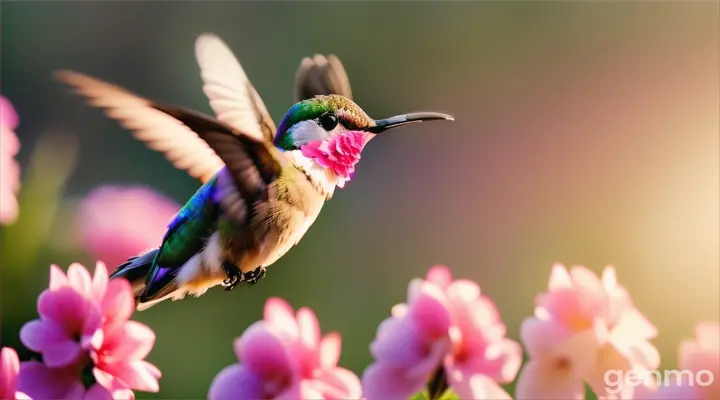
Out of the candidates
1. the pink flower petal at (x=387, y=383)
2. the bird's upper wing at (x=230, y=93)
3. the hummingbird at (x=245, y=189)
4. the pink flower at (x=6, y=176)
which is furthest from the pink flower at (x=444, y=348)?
the pink flower at (x=6, y=176)

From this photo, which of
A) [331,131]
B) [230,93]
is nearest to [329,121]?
[331,131]

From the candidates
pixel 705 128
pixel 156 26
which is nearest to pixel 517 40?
pixel 705 128

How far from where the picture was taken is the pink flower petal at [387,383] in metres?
0.50

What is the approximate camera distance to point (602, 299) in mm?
508

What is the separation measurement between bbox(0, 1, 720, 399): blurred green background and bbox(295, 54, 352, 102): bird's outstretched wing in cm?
17

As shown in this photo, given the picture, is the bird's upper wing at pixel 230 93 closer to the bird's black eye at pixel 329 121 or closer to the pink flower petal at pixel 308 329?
the bird's black eye at pixel 329 121

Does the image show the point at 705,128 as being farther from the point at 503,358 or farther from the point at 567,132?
the point at 503,358

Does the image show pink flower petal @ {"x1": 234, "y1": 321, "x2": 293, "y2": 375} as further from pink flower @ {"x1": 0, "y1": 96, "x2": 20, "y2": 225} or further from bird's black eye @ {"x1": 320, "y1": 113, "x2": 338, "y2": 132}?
pink flower @ {"x1": 0, "y1": 96, "x2": 20, "y2": 225}

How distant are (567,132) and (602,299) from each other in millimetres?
548

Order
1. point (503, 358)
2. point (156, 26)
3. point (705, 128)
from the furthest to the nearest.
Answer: point (156, 26)
point (705, 128)
point (503, 358)

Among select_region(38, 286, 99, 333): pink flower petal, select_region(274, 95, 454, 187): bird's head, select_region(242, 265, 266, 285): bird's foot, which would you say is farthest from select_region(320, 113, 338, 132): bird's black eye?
select_region(38, 286, 99, 333): pink flower petal

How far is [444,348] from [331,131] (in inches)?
8.5

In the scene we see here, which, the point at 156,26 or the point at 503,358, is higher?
the point at 156,26

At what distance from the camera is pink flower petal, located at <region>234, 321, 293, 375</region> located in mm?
509
